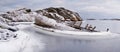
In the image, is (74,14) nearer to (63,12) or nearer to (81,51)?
(63,12)

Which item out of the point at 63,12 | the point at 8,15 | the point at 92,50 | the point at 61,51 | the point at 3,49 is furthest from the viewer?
the point at 63,12

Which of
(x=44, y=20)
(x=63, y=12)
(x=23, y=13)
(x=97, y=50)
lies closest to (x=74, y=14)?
(x=63, y=12)

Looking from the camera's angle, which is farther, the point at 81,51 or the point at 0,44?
the point at 81,51

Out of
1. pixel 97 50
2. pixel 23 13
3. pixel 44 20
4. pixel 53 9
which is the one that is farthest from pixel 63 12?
pixel 97 50

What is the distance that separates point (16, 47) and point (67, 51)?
2.73m

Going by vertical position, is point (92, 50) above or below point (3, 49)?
below

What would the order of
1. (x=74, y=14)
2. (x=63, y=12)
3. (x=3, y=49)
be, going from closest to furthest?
1. (x=3, y=49)
2. (x=63, y=12)
3. (x=74, y=14)

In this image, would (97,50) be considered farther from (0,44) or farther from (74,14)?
(74,14)

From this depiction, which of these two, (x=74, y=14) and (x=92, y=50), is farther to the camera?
(x=74, y=14)

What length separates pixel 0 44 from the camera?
9.09m

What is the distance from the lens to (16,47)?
394 inches

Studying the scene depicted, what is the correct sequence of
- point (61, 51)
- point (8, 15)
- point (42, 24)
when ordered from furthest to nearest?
point (8, 15), point (42, 24), point (61, 51)

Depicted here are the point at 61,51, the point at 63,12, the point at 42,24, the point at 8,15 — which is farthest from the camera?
the point at 63,12

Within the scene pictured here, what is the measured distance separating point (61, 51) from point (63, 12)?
87.8m
